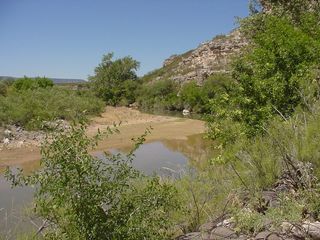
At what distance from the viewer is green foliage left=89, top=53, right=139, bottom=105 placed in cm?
7306

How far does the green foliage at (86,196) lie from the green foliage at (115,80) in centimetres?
6537

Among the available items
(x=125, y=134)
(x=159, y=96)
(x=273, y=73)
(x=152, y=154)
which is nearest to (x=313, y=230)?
(x=273, y=73)

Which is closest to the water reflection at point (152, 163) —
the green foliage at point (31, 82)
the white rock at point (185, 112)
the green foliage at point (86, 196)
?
the green foliage at point (86, 196)

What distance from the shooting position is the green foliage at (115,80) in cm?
7306

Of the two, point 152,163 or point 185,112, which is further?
point 185,112

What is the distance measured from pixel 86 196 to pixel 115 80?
250 ft

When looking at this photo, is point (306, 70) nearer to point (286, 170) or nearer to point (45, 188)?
point (286, 170)

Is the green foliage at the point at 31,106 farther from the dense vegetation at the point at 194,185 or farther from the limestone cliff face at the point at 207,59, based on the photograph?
the limestone cliff face at the point at 207,59

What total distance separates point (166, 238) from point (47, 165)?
1.85 m

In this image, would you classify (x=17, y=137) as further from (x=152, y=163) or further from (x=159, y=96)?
(x=159, y=96)

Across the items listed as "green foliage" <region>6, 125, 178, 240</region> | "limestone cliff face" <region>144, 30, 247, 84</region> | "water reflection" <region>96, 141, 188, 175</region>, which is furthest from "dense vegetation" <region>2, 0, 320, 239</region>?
"limestone cliff face" <region>144, 30, 247, 84</region>

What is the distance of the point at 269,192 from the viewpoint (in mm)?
6973

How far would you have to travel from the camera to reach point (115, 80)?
266 ft

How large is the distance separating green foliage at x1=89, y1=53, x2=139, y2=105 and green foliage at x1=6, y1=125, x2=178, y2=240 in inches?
2574
